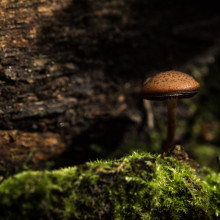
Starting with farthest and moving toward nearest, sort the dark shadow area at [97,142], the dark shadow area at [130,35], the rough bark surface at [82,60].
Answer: the dark shadow area at [97,142], the dark shadow area at [130,35], the rough bark surface at [82,60]

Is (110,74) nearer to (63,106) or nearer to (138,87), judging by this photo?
(138,87)

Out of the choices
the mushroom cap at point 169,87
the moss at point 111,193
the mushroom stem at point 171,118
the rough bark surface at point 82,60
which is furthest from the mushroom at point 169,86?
the rough bark surface at point 82,60

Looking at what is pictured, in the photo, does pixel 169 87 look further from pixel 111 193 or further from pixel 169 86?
pixel 111 193

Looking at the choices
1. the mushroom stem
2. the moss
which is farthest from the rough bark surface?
the moss

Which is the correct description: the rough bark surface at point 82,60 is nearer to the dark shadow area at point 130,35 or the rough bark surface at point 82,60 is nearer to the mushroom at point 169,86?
the dark shadow area at point 130,35

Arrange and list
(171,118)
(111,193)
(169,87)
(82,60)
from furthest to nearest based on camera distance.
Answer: (82,60) → (171,118) → (169,87) → (111,193)

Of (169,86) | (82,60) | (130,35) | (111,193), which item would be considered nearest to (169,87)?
(169,86)

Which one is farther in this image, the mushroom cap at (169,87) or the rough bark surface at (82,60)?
the rough bark surface at (82,60)
